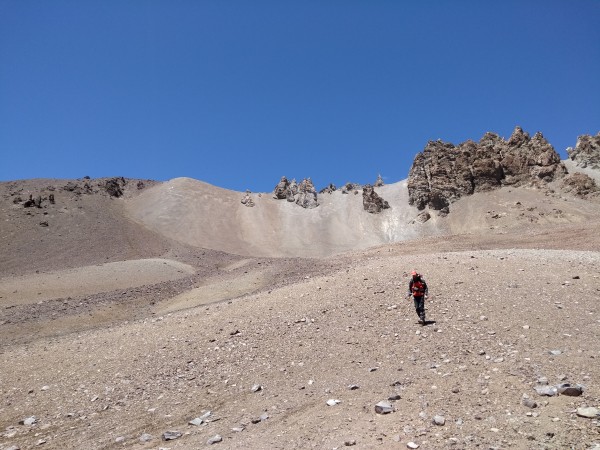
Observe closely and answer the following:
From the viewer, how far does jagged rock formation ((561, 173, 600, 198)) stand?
64.3 m

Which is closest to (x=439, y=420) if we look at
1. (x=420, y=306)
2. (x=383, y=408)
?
(x=383, y=408)

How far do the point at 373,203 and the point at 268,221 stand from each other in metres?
20.8

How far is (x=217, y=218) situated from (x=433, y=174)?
4130 cm

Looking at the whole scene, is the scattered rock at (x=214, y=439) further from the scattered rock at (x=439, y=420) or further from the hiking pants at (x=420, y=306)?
the hiking pants at (x=420, y=306)

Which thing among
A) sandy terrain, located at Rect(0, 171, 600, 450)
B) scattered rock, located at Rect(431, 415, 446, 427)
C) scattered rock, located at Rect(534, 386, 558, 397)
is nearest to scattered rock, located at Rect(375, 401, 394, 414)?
sandy terrain, located at Rect(0, 171, 600, 450)

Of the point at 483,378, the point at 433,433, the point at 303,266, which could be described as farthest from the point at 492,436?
the point at 303,266

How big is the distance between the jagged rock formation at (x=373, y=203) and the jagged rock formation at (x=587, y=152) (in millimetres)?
35904

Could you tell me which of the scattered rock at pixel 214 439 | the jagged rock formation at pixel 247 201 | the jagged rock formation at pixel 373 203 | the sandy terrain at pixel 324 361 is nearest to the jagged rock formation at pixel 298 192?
the jagged rock formation at pixel 247 201

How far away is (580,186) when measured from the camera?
214ft

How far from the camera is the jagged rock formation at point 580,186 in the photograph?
211 feet

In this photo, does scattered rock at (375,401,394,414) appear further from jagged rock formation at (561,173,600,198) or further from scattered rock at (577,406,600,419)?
jagged rock formation at (561,173,600,198)

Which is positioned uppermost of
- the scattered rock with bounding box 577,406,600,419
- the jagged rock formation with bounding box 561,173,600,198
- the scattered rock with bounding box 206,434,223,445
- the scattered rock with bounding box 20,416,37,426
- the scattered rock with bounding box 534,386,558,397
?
the jagged rock formation with bounding box 561,173,600,198

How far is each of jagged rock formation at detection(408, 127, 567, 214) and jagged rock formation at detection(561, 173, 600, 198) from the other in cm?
253

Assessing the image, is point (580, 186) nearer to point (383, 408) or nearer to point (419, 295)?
point (419, 295)
